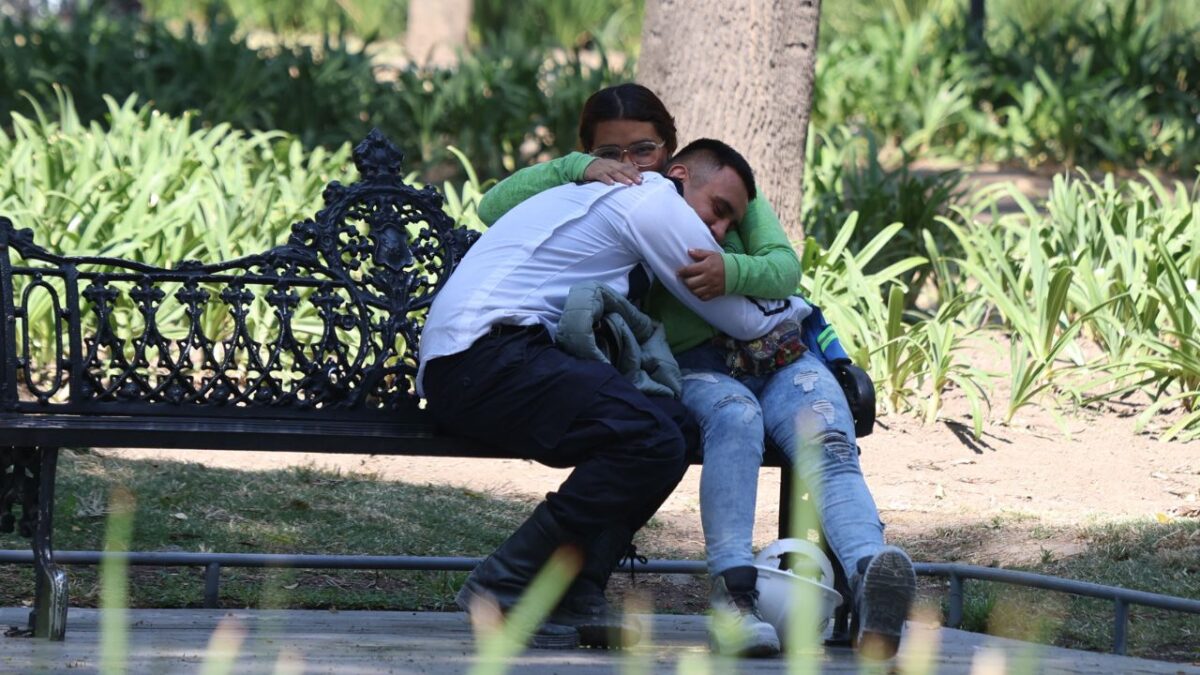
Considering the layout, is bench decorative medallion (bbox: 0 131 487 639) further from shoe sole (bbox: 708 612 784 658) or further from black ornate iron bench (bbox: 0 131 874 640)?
shoe sole (bbox: 708 612 784 658)

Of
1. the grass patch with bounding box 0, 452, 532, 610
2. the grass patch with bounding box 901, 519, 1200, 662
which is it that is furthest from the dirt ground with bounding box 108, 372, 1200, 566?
the grass patch with bounding box 0, 452, 532, 610

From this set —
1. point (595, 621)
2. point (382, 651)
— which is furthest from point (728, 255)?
point (382, 651)

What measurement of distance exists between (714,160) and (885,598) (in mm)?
993

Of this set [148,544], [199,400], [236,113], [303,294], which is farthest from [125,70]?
[199,400]

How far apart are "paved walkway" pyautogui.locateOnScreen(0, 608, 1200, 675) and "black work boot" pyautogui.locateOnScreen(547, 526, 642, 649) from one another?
0.19 ft

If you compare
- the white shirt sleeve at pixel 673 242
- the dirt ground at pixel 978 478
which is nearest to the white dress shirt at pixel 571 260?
the white shirt sleeve at pixel 673 242

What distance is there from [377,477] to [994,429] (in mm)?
2082

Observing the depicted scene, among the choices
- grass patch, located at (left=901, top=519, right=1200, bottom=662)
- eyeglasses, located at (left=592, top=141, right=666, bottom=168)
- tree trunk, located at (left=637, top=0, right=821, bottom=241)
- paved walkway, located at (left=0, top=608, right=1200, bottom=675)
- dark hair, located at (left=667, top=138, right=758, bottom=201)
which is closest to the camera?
paved walkway, located at (left=0, top=608, right=1200, bottom=675)

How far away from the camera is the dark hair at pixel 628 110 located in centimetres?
362

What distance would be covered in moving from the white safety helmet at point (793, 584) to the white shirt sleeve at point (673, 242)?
47 cm

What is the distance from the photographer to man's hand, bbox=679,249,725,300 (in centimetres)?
329

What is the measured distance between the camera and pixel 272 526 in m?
4.69

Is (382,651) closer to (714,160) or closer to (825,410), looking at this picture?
(825,410)

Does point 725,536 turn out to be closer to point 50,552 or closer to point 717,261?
point 717,261
